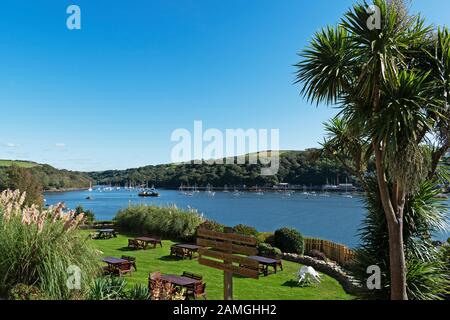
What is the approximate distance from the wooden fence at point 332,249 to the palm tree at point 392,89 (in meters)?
11.1

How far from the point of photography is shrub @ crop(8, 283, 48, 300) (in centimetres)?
550

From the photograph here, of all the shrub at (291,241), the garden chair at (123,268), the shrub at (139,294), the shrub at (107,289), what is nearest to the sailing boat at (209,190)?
the shrub at (291,241)

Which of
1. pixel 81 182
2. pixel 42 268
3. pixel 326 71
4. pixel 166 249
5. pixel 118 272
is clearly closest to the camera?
pixel 42 268

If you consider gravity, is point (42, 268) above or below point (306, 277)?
above

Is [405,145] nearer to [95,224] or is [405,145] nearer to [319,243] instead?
[319,243]

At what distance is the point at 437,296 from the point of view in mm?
8273

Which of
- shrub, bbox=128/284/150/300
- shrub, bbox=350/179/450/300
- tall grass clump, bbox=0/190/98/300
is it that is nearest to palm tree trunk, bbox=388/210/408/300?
shrub, bbox=350/179/450/300

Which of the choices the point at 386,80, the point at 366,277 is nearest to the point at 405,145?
the point at 386,80

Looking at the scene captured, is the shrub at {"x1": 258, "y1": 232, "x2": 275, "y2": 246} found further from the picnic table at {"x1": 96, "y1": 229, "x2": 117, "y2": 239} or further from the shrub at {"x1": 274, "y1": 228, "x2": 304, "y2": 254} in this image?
the picnic table at {"x1": 96, "y1": 229, "x2": 117, "y2": 239}

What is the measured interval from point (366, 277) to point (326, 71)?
4931mm

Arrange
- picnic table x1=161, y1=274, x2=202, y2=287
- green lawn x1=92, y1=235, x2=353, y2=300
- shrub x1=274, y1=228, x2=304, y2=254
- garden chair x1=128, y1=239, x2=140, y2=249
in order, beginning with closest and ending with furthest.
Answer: picnic table x1=161, y1=274, x2=202, y2=287, green lawn x1=92, y1=235, x2=353, y2=300, garden chair x1=128, y1=239, x2=140, y2=249, shrub x1=274, y1=228, x2=304, y2=254

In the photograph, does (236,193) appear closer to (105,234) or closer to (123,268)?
(105,234)

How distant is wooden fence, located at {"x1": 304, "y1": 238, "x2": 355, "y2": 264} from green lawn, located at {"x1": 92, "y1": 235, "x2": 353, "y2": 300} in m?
2.66

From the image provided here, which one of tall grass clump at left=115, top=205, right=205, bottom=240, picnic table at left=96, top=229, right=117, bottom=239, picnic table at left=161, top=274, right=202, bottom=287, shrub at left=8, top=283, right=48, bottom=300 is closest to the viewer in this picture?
shrub at left=8, top=283, right=48, bottom=300
